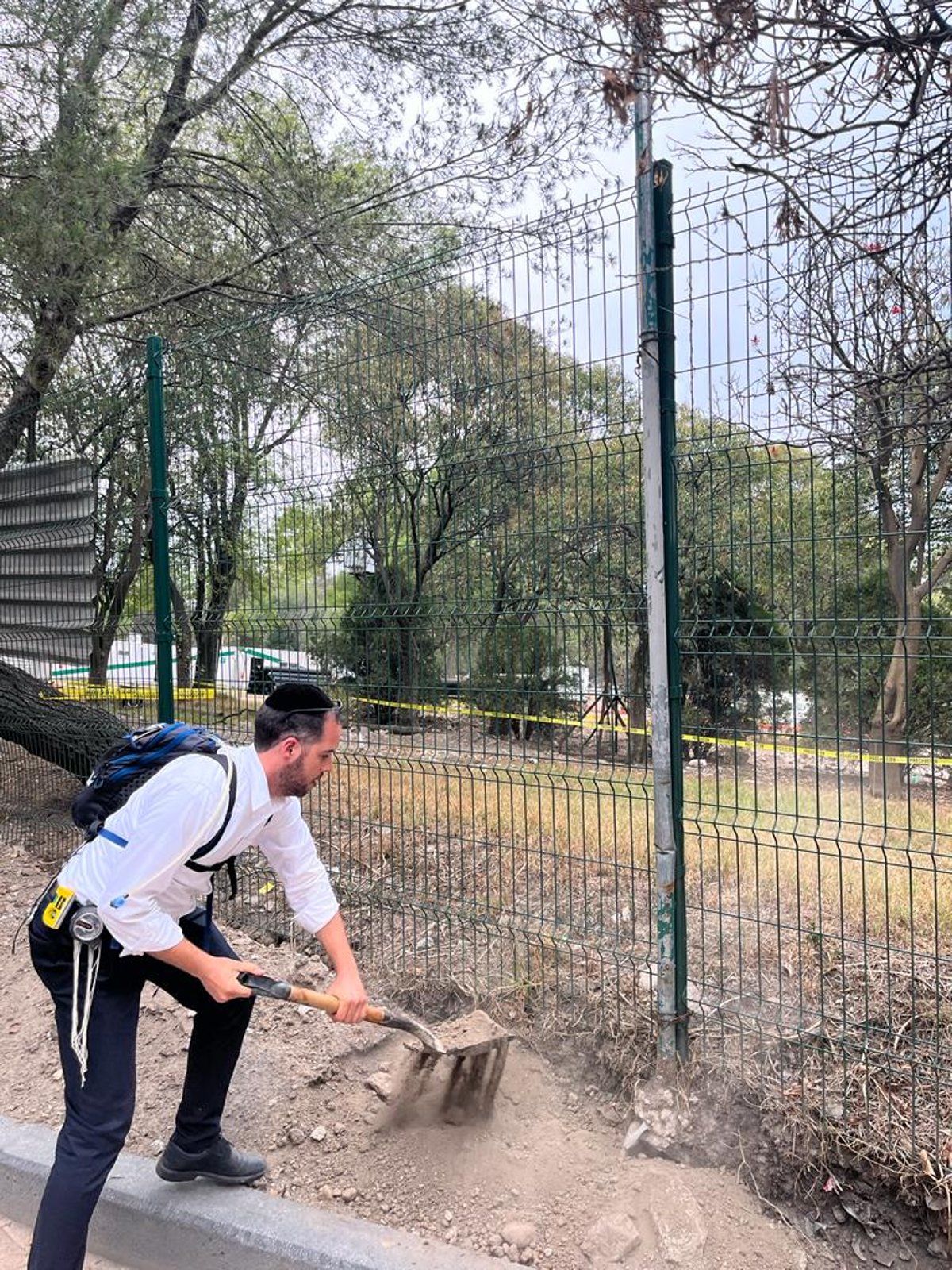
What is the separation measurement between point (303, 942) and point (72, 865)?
2.31 metres

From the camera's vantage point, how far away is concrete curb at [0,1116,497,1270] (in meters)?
2.93

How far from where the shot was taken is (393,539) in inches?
176

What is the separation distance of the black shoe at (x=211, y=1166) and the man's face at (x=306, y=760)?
54.3 inches

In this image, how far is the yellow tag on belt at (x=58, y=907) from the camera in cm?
273

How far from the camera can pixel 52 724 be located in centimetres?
692

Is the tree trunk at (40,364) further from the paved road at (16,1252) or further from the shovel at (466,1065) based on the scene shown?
the shovel at (466,1065)

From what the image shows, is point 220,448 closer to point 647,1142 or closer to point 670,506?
point 670,506

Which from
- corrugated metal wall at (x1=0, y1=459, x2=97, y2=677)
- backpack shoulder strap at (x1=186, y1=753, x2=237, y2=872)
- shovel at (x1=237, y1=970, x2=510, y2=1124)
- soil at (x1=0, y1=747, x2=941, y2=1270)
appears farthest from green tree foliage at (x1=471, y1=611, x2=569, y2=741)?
corrugated metal wall at (x1=0, y1=459, x2=97, y2=677)

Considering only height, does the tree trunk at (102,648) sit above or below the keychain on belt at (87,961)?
above

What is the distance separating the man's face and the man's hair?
15mm

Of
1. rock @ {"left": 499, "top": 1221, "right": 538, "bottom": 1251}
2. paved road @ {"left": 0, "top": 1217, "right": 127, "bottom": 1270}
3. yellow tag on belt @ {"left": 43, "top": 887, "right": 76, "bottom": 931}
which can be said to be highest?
yellow tag on belt @ {"left": 43, "top": 887, "right": 76, "bottom": 931}

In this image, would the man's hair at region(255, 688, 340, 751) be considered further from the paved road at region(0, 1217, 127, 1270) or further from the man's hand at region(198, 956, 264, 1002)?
the paved road at region(0, 1217, 127, 1270)

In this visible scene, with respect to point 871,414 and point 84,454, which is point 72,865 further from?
point 84,454

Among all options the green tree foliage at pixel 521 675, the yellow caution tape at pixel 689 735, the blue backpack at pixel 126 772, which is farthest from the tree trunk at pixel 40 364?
the blue backpack at pixel 126 772
